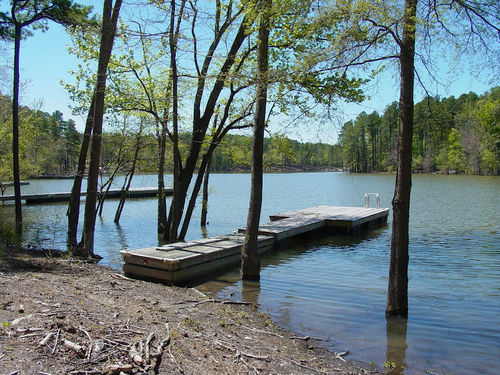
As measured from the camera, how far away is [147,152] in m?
20.5

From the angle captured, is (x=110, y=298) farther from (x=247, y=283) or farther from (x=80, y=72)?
(x=80, y=72)

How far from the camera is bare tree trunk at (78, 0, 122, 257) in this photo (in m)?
9.83

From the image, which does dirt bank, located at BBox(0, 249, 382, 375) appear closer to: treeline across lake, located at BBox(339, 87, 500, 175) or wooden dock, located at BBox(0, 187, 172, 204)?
treeline across lake, located at BBox(339, 87, 500, 175)

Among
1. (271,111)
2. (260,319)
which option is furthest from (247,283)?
(271,111)

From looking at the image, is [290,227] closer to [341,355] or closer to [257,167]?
[257,167]

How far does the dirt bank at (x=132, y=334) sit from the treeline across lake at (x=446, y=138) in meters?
3.42

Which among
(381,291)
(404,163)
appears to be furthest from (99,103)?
(381,291)

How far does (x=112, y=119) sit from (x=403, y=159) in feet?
45.9

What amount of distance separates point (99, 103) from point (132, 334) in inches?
275

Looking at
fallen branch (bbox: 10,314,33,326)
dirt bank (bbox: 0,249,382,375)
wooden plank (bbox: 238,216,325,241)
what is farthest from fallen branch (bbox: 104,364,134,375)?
wooden plank (bbox: 238,216,325,241)

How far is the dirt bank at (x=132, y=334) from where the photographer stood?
372cm

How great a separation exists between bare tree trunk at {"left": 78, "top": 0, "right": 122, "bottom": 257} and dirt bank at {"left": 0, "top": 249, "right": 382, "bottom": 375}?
2.48 meters

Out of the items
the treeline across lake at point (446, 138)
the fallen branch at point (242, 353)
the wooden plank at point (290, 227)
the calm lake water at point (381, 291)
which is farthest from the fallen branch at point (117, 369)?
the wooden plank at point (290, 227)

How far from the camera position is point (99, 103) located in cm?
1006
